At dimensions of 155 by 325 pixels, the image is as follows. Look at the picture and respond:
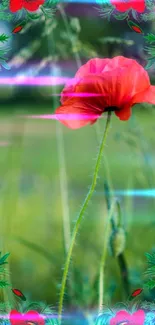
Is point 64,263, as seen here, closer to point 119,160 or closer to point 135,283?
point 135,283

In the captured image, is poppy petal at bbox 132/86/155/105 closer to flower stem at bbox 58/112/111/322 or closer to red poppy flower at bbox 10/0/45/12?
flower stem at bbox 58/112/111/322

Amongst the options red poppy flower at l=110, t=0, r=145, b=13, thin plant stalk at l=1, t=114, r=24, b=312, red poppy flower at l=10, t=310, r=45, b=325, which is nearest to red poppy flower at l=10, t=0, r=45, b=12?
red poppy flower at l=110, t=0, r=145, b=13

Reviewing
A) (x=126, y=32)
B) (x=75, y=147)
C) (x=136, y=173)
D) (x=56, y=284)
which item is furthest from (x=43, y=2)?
(x=56, y=284)

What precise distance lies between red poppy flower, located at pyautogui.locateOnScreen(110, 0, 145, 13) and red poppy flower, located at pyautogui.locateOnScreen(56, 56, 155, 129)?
5.6 inches

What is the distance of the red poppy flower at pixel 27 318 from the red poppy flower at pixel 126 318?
193mm

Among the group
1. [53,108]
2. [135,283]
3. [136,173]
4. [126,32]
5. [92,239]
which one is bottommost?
[135,283]

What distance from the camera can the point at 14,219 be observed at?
143cm

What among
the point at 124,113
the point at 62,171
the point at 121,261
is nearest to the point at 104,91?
the point at 124,113

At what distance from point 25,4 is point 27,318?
2.72 feet

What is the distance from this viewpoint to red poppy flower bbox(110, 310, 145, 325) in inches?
57.4

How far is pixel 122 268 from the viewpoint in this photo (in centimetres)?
145

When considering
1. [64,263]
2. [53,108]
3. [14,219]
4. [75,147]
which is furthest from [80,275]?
[53,108]

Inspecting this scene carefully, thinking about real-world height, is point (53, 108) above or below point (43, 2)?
below

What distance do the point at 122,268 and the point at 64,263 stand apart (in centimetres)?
15
